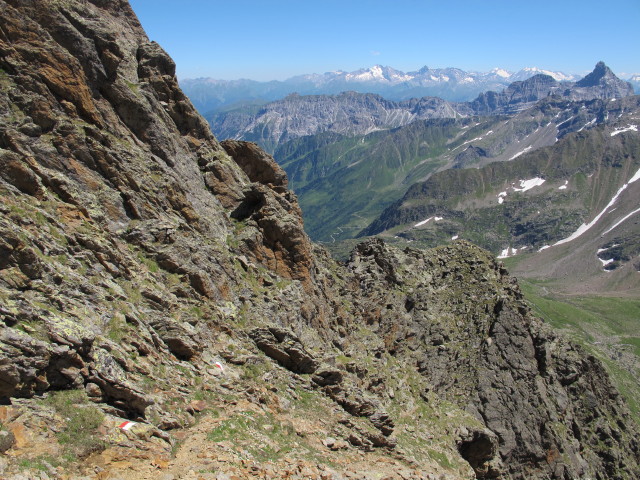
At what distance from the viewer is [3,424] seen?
16.0 metres

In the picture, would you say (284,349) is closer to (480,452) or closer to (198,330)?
(198,330)

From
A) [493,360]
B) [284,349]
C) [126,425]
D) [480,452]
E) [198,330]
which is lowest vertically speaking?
[480,452]

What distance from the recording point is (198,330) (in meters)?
30.9

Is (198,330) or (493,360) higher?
(198,330)

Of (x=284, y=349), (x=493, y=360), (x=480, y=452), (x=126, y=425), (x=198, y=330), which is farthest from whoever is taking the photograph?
(x=493, y=360)

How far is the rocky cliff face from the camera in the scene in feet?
64.1

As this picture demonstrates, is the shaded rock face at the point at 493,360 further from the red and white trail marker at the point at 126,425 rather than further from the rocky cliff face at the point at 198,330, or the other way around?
the red and white trail marker at the point at 126,425

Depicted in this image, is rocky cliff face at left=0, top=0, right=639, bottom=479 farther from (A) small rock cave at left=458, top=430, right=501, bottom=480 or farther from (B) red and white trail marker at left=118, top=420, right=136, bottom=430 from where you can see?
(A) small rock cave at left=458, top=430, right=501, bottom=480

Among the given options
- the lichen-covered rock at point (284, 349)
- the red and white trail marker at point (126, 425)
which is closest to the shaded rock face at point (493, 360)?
the lichen-covered rock at point (284, 349)

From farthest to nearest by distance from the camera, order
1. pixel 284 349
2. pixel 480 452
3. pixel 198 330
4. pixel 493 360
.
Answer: pixel 493 360 < pixel 480 452 < pixel 284 349 < pixel 198 330

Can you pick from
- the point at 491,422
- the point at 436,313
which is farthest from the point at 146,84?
the point at 491,422

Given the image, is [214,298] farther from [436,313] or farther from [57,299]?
[436,313]

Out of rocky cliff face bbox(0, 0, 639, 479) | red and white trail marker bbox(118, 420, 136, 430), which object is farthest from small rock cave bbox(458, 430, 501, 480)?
red and white trail marker bbox(118, 420, 136, 430)

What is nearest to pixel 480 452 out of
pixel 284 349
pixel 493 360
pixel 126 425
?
pixel 493 360
